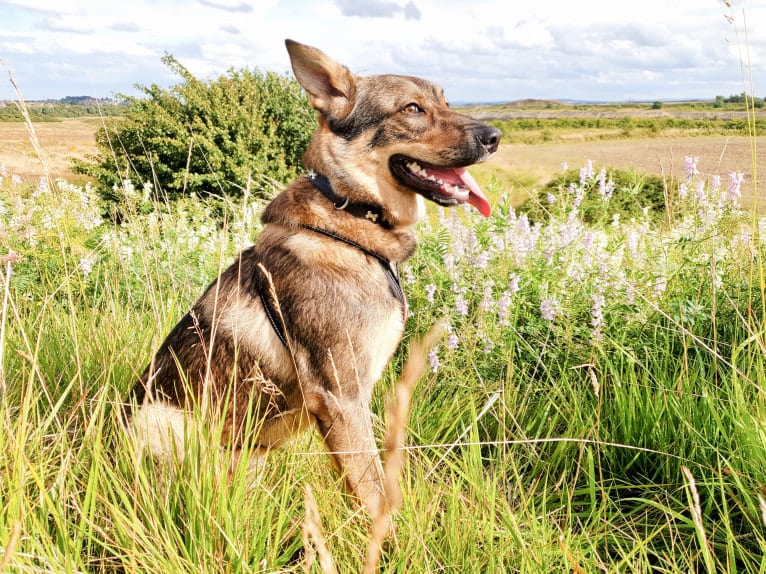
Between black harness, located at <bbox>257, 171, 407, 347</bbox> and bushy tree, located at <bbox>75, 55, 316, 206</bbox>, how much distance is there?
1517 centimetres

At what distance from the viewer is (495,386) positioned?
3.06 metres

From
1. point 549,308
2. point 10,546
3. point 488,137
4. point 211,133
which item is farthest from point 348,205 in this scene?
point 211,133

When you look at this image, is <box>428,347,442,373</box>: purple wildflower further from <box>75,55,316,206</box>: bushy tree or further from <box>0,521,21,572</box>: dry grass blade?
A: <box>75,55,316,206</box>: bushy tree

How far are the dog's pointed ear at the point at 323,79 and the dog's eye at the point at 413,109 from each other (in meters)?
0.27

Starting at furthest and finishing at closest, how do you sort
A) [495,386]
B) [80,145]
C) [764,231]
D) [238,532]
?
[80,145]
[764,231]
[495,386]
[238,532]

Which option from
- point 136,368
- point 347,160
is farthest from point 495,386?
point 136,368

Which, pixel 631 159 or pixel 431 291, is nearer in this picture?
pixel 431 291

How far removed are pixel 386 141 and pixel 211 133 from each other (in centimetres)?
1729

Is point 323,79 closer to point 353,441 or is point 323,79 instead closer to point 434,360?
point 434,360

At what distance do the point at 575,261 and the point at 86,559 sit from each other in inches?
115

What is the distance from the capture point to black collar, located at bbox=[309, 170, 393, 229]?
2635 millimetres

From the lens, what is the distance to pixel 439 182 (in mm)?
2762

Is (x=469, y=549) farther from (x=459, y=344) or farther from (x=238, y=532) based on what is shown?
(x=459, y=344)

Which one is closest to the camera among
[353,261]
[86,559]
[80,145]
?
[86,559]
